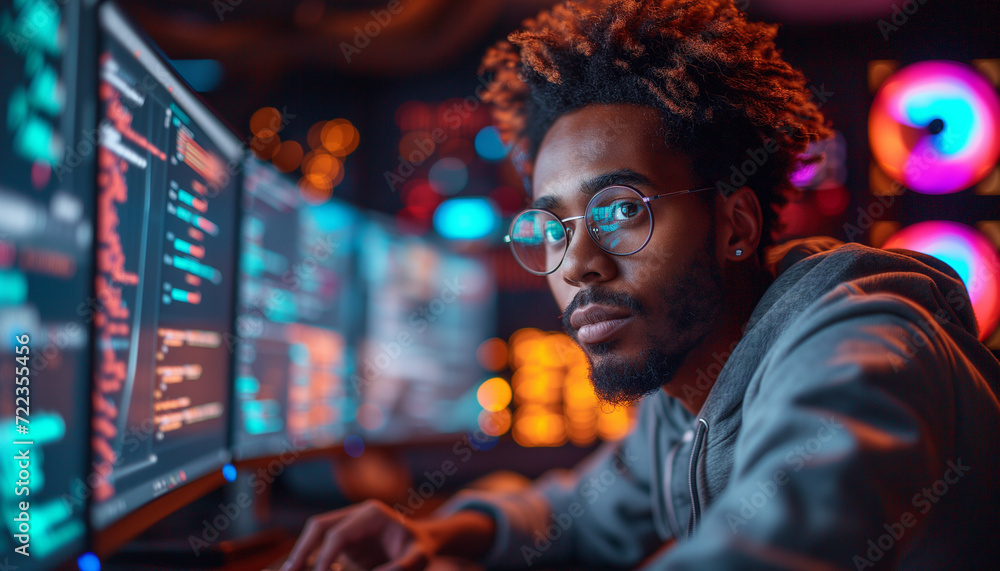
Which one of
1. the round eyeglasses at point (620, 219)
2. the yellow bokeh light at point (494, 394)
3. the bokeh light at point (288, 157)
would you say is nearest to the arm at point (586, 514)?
the round eyeglasses at point (620, 219)

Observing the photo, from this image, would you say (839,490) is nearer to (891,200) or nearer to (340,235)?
(340,235)

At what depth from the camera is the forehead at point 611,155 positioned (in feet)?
2.53

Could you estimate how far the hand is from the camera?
2.69 feet

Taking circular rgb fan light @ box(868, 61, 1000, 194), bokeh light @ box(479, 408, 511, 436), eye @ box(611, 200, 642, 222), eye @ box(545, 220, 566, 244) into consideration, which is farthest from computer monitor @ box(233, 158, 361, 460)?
circular rgb fan light @ box(868, 61, 1000, 194)

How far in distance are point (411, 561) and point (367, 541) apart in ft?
0.26

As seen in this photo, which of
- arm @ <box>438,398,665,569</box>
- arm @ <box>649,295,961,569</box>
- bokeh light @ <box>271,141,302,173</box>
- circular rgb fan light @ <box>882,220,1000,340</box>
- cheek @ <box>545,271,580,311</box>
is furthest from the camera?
bokeh light @ <box>271,141,302,173</box>

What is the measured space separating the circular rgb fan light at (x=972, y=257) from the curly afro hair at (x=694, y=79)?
1.61 m

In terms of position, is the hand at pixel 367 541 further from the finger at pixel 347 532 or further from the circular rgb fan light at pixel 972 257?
the circular rgb fan light at pixel 972 257

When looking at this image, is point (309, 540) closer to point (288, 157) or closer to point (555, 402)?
→ point (555, 402)

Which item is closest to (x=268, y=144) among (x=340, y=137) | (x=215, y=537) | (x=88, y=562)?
(x=340, y=137)

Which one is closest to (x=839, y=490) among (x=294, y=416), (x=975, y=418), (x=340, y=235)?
(x=975, y=418)

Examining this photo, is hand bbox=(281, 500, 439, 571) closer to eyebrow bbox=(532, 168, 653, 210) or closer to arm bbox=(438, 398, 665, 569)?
arm bbox=(438, 398, 665, 569)

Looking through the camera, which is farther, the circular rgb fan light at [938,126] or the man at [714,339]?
the circular rgb fan light at [938,126]

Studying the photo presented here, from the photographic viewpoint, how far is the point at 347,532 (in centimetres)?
84
